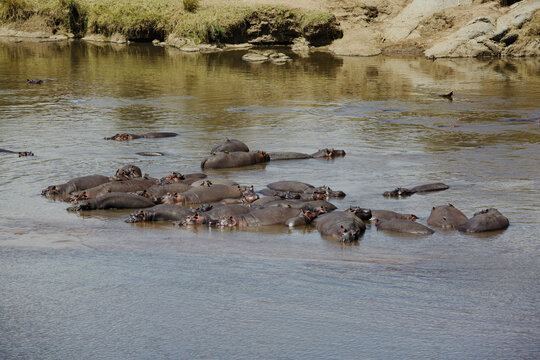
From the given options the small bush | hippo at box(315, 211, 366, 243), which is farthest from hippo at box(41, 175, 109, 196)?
the small bush

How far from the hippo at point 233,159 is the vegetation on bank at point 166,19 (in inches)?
910

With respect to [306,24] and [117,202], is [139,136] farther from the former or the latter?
[306,24]

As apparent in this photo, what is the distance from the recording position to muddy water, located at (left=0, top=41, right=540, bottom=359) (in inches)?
226

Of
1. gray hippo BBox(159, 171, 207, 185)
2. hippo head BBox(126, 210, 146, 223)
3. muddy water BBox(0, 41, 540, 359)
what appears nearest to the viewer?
muddy water BBox(0, 41, 540, 359)


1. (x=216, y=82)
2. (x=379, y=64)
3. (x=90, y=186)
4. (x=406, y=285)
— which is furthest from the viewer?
(x=379, y=64)

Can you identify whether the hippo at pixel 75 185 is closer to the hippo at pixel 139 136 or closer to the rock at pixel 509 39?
the hippo at pixel 139 136

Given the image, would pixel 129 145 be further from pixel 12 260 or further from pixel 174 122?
pixel 12 260

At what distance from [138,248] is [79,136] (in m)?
7.16

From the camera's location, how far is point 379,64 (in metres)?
28.6

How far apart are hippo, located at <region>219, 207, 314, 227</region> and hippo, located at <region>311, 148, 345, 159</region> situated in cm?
356

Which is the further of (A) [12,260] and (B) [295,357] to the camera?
(A) [12,260]

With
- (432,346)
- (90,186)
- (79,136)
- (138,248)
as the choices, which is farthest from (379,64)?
(432,346)

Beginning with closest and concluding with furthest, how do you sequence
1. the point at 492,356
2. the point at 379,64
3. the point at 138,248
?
the point at 492,356 < the point at 138,248 < the point at 379,64

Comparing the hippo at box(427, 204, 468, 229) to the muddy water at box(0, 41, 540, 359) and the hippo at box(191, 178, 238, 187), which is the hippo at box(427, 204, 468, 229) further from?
the hippo at box(191, 178, 238, 187)
